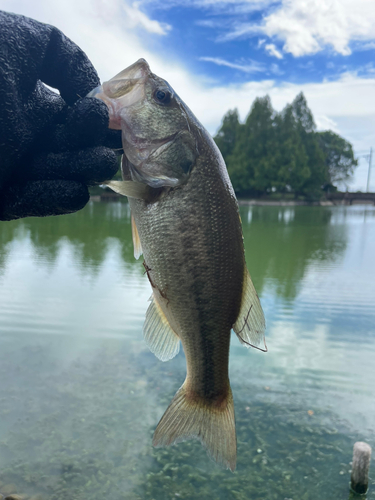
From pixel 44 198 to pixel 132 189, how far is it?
2.74ft

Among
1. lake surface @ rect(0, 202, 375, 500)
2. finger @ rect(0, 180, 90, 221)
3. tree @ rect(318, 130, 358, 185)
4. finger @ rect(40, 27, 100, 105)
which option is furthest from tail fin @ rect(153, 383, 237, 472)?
tree @ rect(318, 130, 358, 185)

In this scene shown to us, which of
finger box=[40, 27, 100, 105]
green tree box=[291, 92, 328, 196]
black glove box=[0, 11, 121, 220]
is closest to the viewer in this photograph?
black glove box=[0, 11, 121, 220]

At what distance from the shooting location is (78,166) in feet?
8.02

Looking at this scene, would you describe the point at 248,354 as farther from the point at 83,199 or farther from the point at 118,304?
the point at 83,199

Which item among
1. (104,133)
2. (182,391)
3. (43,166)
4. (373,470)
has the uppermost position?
(104,133)

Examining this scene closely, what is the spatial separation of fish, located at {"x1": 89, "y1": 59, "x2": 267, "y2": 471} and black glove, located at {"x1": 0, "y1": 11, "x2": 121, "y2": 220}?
0.83 feet

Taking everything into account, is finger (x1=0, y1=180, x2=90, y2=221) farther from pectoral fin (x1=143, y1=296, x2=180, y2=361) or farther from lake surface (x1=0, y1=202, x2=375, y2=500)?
lake surface (x1=0, y1=202, x2=375, y2=500)

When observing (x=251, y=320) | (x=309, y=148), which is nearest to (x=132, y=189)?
(x=251, y=320)

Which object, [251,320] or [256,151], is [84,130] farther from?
[256,151]

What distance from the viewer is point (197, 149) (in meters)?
2.06

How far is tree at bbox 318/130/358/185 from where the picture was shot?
3354 inches

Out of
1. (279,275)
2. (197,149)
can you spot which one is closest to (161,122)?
(197,149)

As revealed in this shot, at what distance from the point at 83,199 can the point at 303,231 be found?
89.9 ft

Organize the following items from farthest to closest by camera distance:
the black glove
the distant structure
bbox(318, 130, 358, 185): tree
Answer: bbox(318, 130, 358, 185): tree → the distant structure → the black glove
